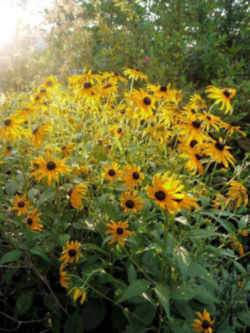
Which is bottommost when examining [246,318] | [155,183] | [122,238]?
[246,318]

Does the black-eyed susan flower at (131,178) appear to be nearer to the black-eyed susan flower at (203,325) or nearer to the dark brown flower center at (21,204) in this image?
the dark brown flower center at (21,204)

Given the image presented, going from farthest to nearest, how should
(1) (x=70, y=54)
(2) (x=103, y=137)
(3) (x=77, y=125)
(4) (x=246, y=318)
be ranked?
(1) (x=70, y=54) < (3) (x=77, y=125) < (2) (x=103, y=137) < (4) (x=246, y=318)

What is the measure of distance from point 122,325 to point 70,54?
4.84m

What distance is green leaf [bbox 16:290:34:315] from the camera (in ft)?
4.41

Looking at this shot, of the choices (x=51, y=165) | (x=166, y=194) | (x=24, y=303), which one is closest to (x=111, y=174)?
(x=51, y=165)

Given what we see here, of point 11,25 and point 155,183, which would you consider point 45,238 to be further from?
point 11,25

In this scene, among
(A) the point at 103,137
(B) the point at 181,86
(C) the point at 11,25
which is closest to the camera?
(A) the point at 103,137

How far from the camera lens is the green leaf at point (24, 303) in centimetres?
134

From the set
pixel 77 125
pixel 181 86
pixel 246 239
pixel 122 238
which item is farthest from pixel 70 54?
pixel 122 238

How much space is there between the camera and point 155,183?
1.03 meters

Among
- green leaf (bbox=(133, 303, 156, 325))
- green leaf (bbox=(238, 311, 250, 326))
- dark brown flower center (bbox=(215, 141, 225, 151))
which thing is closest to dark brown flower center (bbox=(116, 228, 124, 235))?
green leaf (bbox=(133, 303, 156, 325))

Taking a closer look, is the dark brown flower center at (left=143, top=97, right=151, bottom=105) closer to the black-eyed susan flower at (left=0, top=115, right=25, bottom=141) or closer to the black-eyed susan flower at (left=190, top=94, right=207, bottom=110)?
the black-eyed susan flower at (left=190, top=94, right=207, bottom=110)

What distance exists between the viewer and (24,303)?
1.36m

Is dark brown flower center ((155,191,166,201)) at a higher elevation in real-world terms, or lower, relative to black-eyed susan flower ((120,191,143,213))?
higher
